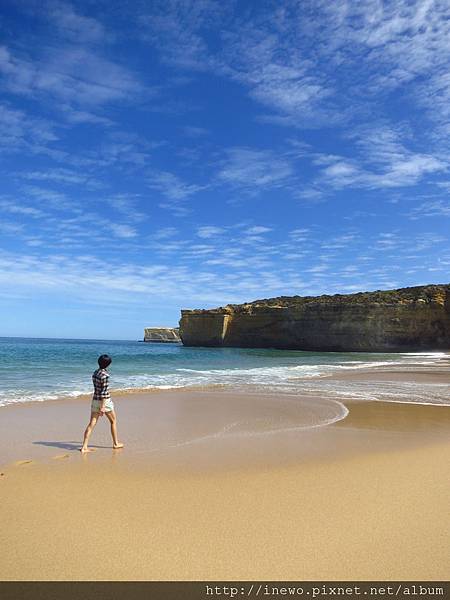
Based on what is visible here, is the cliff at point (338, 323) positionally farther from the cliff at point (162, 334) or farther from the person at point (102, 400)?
the cliff at point (162, 334)

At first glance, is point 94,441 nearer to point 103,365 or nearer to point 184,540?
point 103,365

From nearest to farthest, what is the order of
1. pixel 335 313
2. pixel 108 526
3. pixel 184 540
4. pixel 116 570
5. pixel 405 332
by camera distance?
pixel 116 570 → pixel 184 540 → pixel 108 526 → pixel 405 332 → pixel 335 313

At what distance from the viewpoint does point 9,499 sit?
4.32 meters

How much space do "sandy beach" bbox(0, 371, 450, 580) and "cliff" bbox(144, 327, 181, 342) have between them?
163163 millimetres

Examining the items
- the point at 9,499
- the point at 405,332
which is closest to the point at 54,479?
the point at 9,499

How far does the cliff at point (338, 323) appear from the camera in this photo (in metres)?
57.6

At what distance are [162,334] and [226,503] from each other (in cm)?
17439

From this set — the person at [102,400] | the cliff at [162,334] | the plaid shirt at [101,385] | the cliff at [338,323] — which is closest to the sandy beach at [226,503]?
the person at [102,400]

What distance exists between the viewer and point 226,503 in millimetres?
4207

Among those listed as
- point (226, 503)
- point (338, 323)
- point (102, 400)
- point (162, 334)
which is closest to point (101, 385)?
point (102, 400)

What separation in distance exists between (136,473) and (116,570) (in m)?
2.33

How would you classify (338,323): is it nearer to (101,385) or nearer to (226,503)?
(101,385)

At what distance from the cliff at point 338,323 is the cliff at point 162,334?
92368 millimetres

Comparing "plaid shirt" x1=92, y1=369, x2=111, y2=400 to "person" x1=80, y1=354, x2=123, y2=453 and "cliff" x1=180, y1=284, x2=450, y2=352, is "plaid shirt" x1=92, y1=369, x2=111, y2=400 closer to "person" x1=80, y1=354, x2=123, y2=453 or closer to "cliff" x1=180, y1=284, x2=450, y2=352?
"person" x1=80, y1=354, x2=123, y2=453
